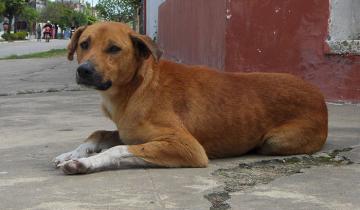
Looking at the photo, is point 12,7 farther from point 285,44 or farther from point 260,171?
point 260,171

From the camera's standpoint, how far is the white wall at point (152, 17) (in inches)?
850

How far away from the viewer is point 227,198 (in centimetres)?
331

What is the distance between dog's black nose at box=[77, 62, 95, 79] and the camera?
3873 mm

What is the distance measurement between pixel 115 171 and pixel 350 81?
4.03 meters

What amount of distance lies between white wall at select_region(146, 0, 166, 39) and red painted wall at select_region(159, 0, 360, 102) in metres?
13.4

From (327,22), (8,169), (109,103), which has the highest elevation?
(327,22)

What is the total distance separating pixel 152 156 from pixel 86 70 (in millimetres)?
693

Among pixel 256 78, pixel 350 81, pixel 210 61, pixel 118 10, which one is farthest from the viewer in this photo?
pixel 118 10

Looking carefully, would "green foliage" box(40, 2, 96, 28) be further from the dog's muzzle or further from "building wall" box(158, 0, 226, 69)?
the dog's muzzle

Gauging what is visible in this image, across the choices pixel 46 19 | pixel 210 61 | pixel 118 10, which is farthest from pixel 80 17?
pixel 210 61

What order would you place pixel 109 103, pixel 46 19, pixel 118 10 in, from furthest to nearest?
pixel 46 19 → pixel 118 10 → pixel 109 103

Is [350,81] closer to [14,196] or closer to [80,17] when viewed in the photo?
[14,196]

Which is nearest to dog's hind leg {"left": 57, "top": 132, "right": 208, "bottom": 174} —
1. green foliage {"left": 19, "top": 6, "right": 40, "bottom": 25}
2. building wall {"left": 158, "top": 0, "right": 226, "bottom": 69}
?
building wall {"left": 158, "top": 0, "right": 226, "bottom": 69}

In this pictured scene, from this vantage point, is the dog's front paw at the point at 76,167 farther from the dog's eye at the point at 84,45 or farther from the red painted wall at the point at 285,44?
the red painted wall at the point at 285,44
